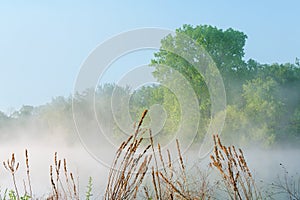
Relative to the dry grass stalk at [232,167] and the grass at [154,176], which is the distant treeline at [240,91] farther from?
the dry grass stalk at [232,167]

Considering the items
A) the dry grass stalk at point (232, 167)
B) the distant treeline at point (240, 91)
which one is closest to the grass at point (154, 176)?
the dry grass stalk at point (232, 167)

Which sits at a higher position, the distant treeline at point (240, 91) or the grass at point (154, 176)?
the distant treeline at point (240, 91)

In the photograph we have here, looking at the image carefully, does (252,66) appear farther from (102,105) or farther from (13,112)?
(13,112)

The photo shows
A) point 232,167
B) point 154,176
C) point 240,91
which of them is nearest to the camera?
point 154,176

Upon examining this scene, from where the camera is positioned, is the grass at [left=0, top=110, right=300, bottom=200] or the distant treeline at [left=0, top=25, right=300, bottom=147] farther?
the distant treeline at [left=0, top=25, right=300, bottom=147]


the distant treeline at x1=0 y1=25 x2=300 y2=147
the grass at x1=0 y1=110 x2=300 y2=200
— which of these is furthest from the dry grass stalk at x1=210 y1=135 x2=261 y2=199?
the distant treeline at x1=0 y1=25 x2=300 y2=147

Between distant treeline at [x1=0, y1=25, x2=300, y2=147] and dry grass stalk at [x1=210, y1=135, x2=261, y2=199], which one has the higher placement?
distant treeline at [x1=0, y1=25, x2=300, y2=147]

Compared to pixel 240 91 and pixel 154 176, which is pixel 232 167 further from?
pixel 240 91

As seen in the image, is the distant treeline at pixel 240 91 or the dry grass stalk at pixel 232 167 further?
the distant treeline at pixel 240 91

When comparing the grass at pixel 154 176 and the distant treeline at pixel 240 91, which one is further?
the distant treeline at pixel 240 91

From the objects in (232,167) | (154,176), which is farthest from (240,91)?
(154,176)

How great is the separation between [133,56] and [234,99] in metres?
14.3

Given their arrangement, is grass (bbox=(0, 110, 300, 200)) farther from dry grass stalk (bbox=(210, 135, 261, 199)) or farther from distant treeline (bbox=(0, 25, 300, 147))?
distant treeline (bbox=(0, 25, 300, 147))

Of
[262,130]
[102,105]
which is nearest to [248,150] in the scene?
[262,130]
